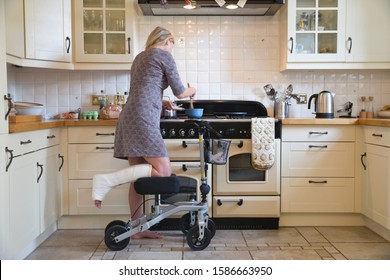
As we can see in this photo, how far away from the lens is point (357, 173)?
10.0 ft

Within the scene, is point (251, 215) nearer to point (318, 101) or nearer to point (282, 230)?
point (282, 230)

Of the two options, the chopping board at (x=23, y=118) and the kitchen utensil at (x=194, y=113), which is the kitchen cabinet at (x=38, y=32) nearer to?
the chopping board at (x=23, y=118)

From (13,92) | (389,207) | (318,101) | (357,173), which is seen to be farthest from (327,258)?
(13,92)

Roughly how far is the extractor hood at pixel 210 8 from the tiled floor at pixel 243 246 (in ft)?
5.06

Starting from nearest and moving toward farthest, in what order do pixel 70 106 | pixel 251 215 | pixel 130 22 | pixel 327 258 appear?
pixel 327 258
pixel 251 215
pixel 130 22
pixel 70 106

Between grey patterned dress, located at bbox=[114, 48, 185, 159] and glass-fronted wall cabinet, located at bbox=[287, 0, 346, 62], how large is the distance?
1133mm

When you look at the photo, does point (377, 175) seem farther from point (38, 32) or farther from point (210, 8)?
point (38, 32)

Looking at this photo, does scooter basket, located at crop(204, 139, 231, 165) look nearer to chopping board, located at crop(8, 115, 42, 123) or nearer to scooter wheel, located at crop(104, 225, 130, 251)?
scooter wheel, located at crop(104, 225, 130, 251)

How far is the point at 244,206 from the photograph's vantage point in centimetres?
299

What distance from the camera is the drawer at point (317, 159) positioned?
3033 mm

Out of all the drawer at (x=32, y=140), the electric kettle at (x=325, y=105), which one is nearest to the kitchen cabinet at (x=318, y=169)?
the electric kettle at (x=325, y=105)

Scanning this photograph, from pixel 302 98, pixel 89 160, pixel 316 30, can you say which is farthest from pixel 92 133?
pixel 316 30

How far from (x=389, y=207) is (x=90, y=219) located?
1917mm

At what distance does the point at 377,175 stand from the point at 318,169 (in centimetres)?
38
